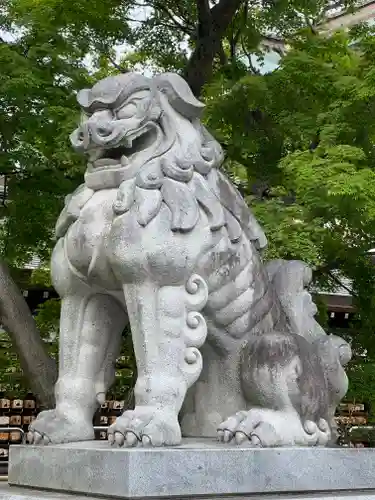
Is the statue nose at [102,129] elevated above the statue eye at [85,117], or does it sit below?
below

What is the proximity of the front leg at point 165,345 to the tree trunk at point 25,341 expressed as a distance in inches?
164

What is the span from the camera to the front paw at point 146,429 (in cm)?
328

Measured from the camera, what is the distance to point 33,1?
348 inches

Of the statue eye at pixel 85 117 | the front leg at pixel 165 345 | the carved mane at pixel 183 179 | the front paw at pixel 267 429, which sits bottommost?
the front paw at pixel 267 429

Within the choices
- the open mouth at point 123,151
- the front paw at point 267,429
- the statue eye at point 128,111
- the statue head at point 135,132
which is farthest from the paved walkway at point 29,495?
the statue eye at point 128,111

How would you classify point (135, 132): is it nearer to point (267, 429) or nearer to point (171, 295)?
point (171, 295)

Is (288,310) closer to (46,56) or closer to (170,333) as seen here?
(170,333)

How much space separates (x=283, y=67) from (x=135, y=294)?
5.35 metres

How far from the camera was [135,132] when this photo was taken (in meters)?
3.77

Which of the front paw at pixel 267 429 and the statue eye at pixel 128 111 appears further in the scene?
the statue eye at pixel 128 111

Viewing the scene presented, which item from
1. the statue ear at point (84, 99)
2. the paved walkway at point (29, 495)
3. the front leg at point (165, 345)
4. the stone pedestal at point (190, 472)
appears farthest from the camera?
the statue ear at point (84, 99)

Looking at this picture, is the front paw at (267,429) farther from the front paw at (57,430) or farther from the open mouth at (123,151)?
the open mouth at (123,151)

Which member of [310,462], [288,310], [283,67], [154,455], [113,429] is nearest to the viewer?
[154,455]

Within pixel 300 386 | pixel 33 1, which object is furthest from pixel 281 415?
pixel 33 1
